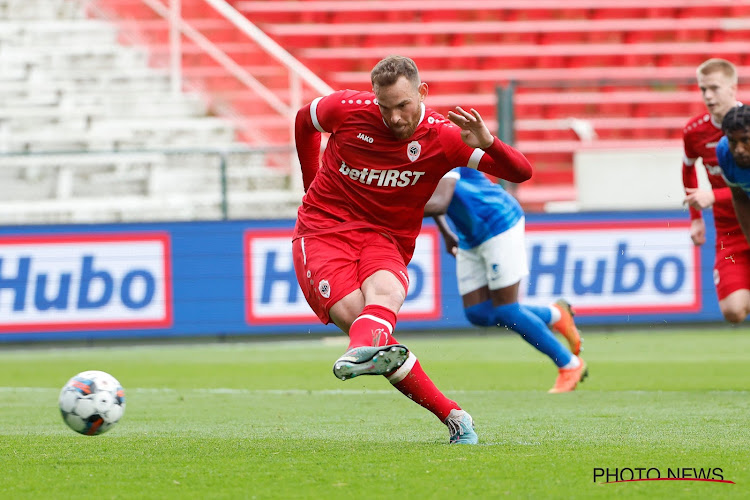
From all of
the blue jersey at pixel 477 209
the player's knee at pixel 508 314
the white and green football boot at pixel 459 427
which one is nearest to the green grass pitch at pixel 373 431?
the white and green football boot at pixel 459 427

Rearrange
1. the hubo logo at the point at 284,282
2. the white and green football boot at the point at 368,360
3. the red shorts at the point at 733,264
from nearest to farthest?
1. the white and green football boot at the point at 368,360
2. the red shorts at the point at 733,264
3. the hubo logo at the point at 284,282

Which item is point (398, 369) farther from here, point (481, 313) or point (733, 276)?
point (733, 276)

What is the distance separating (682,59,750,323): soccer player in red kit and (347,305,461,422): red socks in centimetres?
330

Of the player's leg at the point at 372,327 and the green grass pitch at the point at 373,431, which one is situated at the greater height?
the player's leg at the point at 372,327

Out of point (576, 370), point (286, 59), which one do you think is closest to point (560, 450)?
point (576, 370)

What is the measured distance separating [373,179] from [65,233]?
8.24 metres

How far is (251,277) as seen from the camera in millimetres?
13523

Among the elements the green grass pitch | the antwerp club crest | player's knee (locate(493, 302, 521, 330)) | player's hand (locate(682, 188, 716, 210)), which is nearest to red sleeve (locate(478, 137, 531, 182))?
the antwerp club crest

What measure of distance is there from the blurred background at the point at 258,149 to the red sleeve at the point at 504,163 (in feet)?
26.4

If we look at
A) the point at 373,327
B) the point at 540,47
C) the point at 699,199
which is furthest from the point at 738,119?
the point at 540,47

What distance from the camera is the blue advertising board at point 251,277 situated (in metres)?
13.2

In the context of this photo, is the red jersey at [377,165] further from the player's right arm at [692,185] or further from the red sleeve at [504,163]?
the player's right arm at [692,185]

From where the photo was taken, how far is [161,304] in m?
13.4

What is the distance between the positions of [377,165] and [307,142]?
57cm
